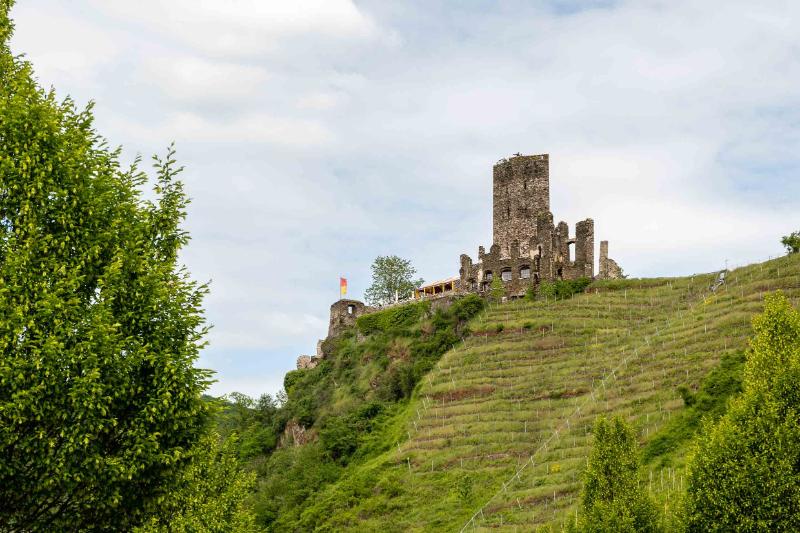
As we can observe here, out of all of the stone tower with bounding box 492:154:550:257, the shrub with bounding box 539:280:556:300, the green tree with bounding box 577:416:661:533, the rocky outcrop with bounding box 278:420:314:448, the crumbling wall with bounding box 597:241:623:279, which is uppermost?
the stone tower with bounding box 492:154:550:257

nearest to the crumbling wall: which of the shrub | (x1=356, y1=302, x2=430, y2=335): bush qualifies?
the shrub

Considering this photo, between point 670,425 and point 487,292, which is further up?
point 487,292

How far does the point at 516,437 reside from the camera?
72.3 meters

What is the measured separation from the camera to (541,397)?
7869cm

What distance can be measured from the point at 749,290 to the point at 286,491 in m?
46.7

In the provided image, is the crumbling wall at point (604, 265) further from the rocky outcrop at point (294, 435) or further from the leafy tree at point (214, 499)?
the leafy tree at point (214, 499)

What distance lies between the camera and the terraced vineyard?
61.4 meters

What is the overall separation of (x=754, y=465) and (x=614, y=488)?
1011 cm

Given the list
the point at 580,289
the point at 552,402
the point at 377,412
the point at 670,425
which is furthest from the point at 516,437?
the point at 580,289

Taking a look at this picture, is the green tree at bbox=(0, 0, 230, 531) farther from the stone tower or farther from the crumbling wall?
the stone tower

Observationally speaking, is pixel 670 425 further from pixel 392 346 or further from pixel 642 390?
pixel 392 346

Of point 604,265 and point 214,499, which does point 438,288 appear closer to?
point 604,265

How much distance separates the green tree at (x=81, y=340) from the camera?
52.2 feet

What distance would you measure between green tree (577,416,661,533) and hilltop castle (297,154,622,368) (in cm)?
6151
